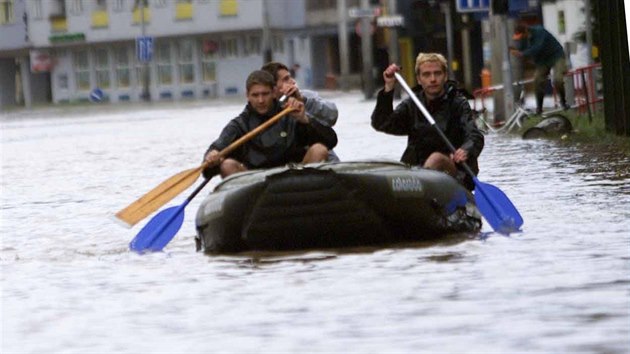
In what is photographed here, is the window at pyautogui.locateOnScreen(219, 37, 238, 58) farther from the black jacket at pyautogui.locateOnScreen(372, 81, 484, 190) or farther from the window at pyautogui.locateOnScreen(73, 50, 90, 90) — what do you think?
the black jacket at pyautogui.locateOnScreen(372, 81, 484, 190)

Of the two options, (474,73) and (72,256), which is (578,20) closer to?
(474,73)

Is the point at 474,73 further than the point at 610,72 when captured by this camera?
Yes

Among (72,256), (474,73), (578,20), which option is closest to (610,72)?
(72,256)

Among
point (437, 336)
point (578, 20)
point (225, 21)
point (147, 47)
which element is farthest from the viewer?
point (225, 21)

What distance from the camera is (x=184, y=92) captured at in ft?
338

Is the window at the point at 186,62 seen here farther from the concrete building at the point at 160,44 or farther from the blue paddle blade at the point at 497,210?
the blue paddle blade at the point at 497,210

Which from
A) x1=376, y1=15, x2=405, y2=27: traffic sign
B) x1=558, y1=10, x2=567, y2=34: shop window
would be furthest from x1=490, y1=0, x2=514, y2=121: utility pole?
x1=376, y1=15, x2=405, y2=27: traffic sign

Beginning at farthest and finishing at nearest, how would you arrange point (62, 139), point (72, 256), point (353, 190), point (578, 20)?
point (578, 20)
point (62, 139)
point (72, 256)
point (353, 190)

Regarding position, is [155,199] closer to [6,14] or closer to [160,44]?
[160,44]

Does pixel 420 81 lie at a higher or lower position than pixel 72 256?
higher

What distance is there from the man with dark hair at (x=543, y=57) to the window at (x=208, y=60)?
6849 centimetres

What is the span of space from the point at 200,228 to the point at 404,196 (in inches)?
57.0

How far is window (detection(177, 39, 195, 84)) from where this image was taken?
103312 millimetres

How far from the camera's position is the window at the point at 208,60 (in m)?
102
